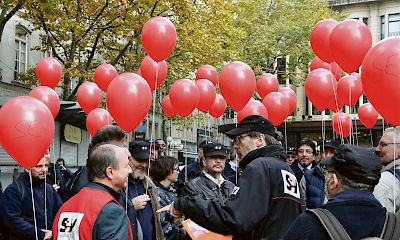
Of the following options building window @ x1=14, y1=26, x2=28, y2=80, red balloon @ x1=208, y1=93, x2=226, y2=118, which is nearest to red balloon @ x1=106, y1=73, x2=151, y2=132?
red balloon @ x1=208, y1=93, x2=226, y2=118

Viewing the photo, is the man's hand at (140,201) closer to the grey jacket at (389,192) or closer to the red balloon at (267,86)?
the grey jacket at (389,192)

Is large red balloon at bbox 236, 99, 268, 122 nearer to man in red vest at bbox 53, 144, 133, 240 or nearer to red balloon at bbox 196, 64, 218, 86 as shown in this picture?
red balloon at bbox 196, 64, 218, 86

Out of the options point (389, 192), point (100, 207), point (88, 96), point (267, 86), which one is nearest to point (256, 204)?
point (100, 207)

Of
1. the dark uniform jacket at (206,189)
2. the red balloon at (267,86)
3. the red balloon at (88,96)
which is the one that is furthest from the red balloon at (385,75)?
the red balloon at (267,86)

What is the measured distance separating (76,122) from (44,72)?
11.4 meters

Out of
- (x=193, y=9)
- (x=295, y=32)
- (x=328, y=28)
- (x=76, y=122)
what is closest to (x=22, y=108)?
(x=328, y=28)

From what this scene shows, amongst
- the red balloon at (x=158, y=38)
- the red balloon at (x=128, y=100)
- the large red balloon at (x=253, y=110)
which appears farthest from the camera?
the large red balloon at (x=253, y=110)

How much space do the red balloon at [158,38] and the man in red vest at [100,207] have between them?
479cm

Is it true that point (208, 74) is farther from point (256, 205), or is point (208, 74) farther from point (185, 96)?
point (256, 205)

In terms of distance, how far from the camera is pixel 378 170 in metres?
2.84

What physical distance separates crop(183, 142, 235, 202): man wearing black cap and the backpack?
325 centimetres

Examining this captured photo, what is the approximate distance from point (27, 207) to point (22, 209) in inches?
2.0

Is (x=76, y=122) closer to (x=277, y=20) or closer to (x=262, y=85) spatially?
(x=262, y=85)

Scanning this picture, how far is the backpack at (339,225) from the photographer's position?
254 centimetres
